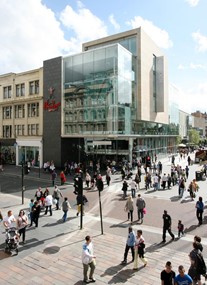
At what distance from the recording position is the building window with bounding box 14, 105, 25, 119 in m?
41.2

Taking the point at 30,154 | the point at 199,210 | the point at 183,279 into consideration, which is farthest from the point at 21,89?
the point at 183,279

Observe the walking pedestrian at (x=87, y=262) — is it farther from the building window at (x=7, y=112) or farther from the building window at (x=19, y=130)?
the building window at (x=7, y=112)

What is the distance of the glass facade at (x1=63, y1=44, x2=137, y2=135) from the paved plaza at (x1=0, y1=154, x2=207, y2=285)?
16076mm

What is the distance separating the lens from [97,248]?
35.1 feet

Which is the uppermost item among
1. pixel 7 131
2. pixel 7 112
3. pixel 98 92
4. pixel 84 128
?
pixel 98 92

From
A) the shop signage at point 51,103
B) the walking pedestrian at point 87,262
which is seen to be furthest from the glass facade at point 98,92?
the walking pedestrian at point 87,262

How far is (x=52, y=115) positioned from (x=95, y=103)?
717 centimetres

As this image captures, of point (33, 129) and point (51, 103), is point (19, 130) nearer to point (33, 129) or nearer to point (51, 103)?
point (33, 129)

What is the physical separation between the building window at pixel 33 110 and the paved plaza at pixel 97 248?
23227mm

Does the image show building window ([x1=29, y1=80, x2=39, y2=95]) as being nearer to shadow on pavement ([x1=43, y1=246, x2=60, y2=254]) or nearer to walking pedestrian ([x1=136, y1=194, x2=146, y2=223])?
walking pedestrian ([x1=136, y1=194, x2=146, y2=223])

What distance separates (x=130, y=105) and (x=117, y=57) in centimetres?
747

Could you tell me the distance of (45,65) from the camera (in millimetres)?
36406

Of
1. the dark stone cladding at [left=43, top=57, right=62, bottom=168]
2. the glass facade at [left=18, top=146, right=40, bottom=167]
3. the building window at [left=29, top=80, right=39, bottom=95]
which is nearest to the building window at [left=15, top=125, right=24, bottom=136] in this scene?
the glass facade at [left=18, top=146, right=40, bottom=167]

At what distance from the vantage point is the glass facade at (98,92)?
31219 millimetres
